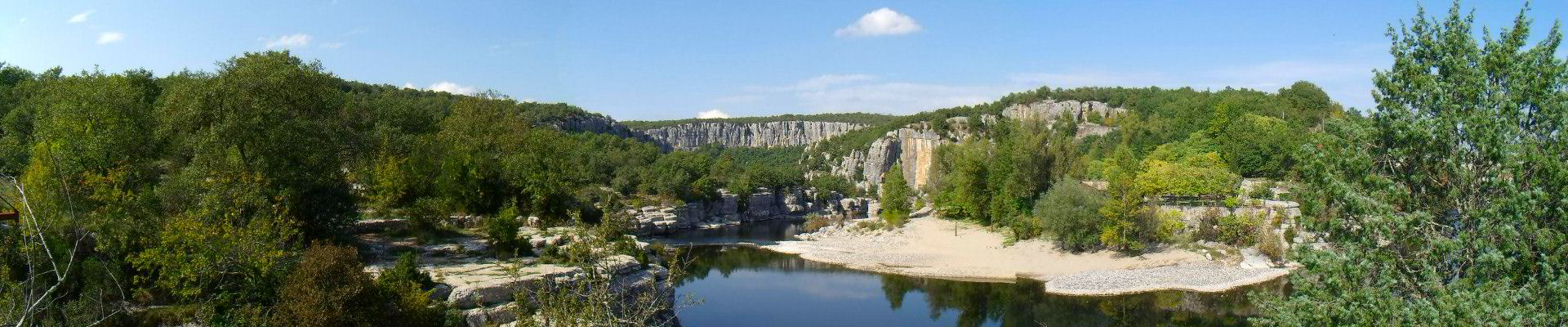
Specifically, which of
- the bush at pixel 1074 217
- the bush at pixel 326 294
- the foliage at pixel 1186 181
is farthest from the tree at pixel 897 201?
the bush at pixel 326 294

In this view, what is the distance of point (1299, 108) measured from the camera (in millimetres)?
63750

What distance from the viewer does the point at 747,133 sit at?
169875 millimetres

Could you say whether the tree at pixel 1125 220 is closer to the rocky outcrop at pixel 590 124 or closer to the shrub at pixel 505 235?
the shrub at pixel 505 235

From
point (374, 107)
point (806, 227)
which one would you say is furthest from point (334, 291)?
point (806, 227)

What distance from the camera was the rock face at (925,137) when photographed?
91.2 metres

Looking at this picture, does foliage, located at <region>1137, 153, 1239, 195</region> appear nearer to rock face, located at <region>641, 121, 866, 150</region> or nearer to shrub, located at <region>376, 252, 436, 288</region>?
shrub, located at <region>376, 252, 436, 288</region>

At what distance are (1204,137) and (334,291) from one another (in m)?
51.6

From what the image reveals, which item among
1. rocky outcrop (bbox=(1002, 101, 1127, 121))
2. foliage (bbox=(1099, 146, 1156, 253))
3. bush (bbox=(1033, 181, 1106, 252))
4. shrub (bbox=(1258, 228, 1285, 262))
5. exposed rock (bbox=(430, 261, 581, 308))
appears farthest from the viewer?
rocky outcrop (bbox=(1002, 101, 1127, 121))

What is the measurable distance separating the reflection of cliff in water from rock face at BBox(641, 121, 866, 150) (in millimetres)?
128133

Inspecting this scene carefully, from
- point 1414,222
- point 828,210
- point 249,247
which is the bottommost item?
point 828,210

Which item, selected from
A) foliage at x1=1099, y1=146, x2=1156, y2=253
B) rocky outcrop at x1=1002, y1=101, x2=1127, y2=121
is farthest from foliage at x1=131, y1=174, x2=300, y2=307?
rocky outcrop at x1=1002, y1=101, x2=1127, y2=121

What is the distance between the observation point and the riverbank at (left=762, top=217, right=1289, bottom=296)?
30219mm

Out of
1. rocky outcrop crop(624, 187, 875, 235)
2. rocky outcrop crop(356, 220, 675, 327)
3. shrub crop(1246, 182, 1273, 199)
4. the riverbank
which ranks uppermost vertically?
rocky outcrop crop(356, 220, 675, 327)

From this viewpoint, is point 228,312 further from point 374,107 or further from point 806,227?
point 806,227
